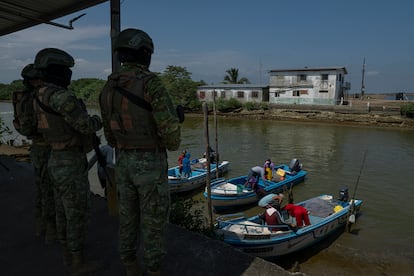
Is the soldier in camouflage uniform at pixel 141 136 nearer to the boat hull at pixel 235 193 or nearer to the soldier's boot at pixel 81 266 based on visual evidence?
the soldier's boot at pixel 81 266

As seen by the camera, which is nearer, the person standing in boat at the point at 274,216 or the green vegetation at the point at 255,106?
the person standing in boat at the point at 274,216

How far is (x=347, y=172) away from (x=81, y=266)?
61.0 feet

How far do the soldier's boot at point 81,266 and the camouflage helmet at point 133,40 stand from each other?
2.31 m

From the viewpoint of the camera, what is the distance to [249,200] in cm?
1280

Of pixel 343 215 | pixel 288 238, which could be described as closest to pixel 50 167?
pixel 288 238

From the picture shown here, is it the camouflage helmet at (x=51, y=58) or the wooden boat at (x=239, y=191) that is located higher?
the camouflage helmet at (x=51, y=58)

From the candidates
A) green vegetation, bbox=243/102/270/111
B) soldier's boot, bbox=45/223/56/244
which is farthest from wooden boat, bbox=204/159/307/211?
green vegetation, bbox=243/102/270/111

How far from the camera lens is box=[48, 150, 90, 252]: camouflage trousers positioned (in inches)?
125

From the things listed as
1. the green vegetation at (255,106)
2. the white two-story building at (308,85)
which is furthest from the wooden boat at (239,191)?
the white two-story building at (308,85)

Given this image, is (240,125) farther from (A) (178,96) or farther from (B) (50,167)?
(B) (50,167)

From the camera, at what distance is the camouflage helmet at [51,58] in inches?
123

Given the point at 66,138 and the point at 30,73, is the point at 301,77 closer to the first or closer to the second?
the point at 30,73

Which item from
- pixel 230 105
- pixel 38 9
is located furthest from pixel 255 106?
pixel 38 9

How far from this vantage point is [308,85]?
44.6 metres
